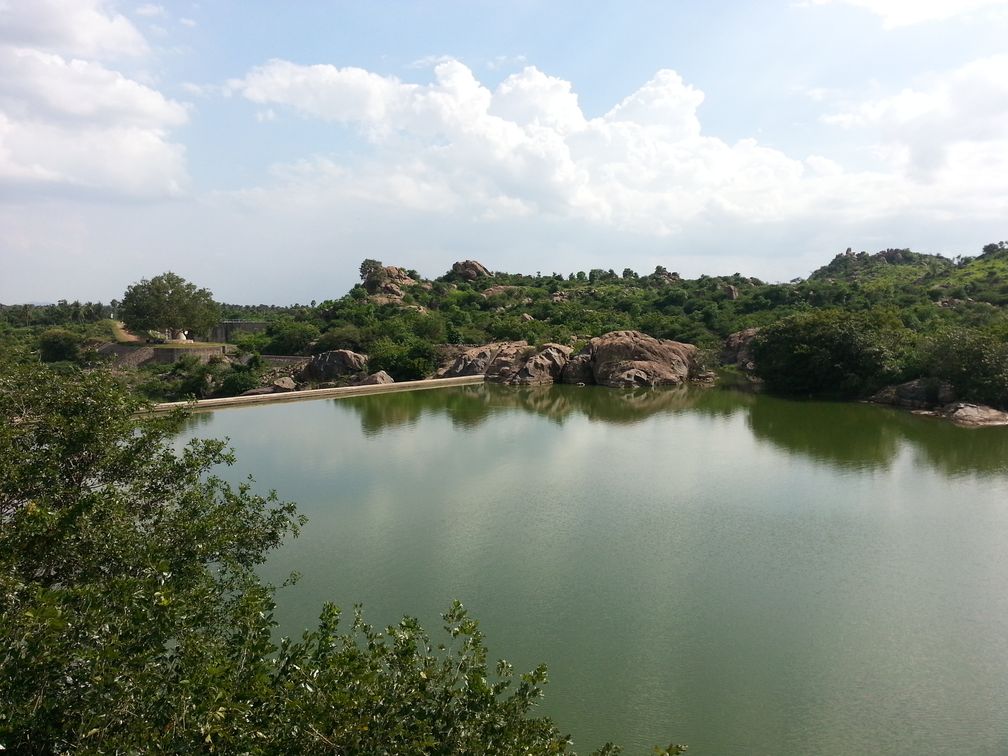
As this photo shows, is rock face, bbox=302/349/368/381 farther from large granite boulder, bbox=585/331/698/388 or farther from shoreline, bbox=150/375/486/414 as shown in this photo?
large granite boulder, bbox=585/331/698/388

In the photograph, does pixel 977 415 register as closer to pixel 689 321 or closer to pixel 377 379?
pixel 689 321

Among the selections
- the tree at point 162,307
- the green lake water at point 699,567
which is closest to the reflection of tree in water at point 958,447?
the green lake water at point 699,567

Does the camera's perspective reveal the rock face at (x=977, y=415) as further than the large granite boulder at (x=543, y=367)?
No

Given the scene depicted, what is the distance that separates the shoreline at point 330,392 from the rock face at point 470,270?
1361 inches

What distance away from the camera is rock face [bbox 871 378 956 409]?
113 ft

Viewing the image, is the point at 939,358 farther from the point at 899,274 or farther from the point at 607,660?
the point at 899,274

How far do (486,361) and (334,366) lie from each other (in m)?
10.9

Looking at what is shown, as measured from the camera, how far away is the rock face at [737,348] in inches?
2101

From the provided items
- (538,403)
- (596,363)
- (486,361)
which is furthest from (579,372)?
(538,403)

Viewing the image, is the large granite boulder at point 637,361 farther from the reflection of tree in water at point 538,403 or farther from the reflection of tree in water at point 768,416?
the reflection of tree in water at point 768,416

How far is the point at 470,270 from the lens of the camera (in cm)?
8194

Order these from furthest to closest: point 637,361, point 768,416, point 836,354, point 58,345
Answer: point 58,345 < point 637,361 < point 836,354 < point 768,416

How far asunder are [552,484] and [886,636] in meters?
11.2

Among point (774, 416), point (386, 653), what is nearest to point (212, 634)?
point (386, 653)
